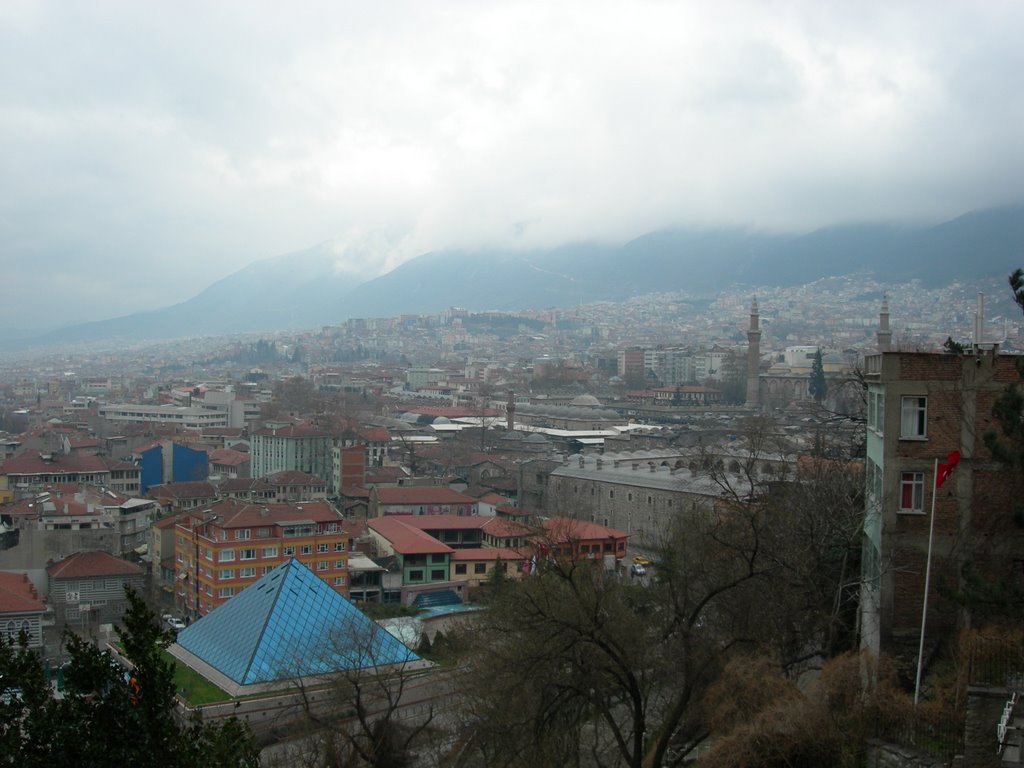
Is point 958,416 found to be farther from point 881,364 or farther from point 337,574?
point 337,574

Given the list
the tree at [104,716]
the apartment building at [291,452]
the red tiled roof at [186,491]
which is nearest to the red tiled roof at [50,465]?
the red tiled roof at [186,491]

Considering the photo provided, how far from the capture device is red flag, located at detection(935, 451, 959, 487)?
29.2 feet

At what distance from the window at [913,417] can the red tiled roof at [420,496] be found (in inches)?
862

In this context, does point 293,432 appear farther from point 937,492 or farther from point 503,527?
point 937,492

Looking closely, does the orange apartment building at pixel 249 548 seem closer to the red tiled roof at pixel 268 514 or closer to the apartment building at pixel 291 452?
the red tiled roof at pixel 268 514

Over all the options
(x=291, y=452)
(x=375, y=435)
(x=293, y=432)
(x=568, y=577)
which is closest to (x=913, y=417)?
(x=568, y=577)

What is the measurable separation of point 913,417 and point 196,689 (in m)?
12.2

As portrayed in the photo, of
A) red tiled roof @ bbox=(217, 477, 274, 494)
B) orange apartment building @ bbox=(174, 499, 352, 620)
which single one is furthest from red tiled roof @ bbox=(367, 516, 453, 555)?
red tiled roof @ bbox=(217, 477, 274, 494)

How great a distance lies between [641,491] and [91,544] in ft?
46.0

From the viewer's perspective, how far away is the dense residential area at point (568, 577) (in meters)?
8.54

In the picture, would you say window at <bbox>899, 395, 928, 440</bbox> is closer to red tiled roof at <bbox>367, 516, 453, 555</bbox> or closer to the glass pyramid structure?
the glass pyramid structure

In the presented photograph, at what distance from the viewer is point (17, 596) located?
1969cm

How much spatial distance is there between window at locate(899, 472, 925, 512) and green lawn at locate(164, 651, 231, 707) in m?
11.0

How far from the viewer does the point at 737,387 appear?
3278 inches
